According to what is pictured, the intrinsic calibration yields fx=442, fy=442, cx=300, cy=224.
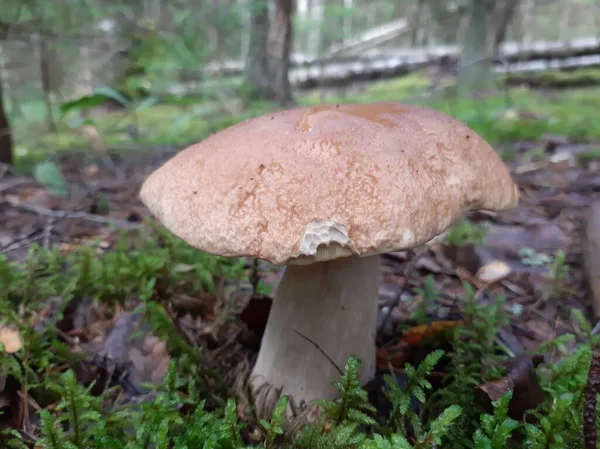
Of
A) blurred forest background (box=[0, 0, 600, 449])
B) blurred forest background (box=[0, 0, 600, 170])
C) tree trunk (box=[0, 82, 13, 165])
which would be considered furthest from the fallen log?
tree trunk (box=[0, 82, 13, 165])

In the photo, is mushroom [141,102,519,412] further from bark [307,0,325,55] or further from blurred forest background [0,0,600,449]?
bark [307,0,325,55]

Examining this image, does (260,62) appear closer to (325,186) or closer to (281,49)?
(281,49)

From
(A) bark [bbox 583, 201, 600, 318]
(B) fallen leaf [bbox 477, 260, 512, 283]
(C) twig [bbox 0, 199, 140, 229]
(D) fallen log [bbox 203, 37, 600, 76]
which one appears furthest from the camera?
(D) fallen log [bbox 203, 37, 600, 76]

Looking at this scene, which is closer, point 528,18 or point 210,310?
point 210,310

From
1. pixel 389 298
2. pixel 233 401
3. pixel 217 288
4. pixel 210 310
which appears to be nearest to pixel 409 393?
pixel 233 401

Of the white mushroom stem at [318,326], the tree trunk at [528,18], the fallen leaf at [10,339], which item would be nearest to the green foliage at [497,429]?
the white mushroom stem at [318,326]

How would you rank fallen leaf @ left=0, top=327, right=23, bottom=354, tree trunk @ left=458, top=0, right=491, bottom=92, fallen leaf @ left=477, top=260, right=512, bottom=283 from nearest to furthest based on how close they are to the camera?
fallen leaf @ left=0, top=327, right=23, bottom=354
fallen leaf @ left=477, top=260, right=512, bottom=283
tree trunk @ left=458, top=0, right=491, bottom=92
